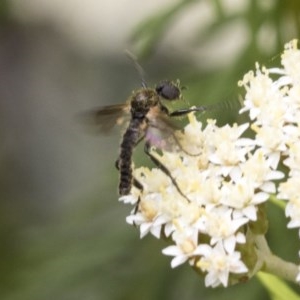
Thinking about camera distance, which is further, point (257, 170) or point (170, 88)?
point (170, 88)

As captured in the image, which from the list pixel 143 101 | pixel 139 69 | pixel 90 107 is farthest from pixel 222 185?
pixel 90 107

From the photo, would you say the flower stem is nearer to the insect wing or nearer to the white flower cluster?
the white flower cluster

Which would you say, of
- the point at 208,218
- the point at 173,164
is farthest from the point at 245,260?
the point at 173,164

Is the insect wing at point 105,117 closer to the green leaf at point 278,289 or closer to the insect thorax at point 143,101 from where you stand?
the insect thorax at point 143,101

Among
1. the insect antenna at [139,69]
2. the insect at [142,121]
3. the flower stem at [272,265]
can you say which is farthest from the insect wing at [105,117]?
the flower stem at [272,265]

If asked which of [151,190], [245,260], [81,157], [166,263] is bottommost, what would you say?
[245,260]

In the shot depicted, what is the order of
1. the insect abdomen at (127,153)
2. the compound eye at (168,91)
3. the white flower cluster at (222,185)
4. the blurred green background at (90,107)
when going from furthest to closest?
the blurred green background at (90,107), the compound eye at (168,91), the insect abdomen at (127,153), the white flower cluster at (222,185)

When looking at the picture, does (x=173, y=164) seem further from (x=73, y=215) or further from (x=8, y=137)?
(x=8, y=137)
